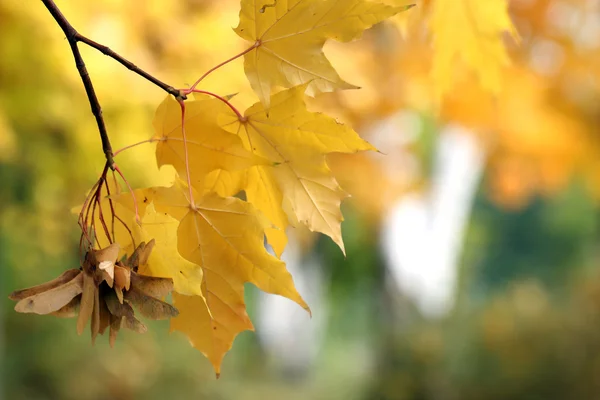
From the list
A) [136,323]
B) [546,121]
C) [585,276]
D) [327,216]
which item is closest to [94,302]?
[136,323]

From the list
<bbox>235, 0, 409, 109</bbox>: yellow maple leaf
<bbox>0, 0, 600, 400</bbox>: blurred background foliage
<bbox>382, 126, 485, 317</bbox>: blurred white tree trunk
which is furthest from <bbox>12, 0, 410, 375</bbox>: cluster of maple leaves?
<bbox>382, 126, 485, 317</bbox>: blurred white tree trunk

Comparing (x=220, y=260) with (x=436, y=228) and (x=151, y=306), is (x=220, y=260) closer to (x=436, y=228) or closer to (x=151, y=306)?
(x=151, y=306)

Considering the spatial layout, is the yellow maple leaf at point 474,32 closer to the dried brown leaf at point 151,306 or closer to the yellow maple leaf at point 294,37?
the yellow maple leaf at point 294,37

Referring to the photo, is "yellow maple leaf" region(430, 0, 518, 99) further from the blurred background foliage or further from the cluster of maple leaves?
the cluster of maple leaves

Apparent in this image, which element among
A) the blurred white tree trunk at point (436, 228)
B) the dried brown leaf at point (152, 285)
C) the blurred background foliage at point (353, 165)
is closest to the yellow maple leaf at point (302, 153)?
the dried brown leaf at point (152, 285)

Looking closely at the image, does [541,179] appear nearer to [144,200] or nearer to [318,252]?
[318,252]

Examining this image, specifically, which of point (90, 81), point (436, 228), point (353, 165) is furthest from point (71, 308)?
point (436, 228)

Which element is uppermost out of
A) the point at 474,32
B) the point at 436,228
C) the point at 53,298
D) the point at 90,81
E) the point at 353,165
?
the point at 436,228
